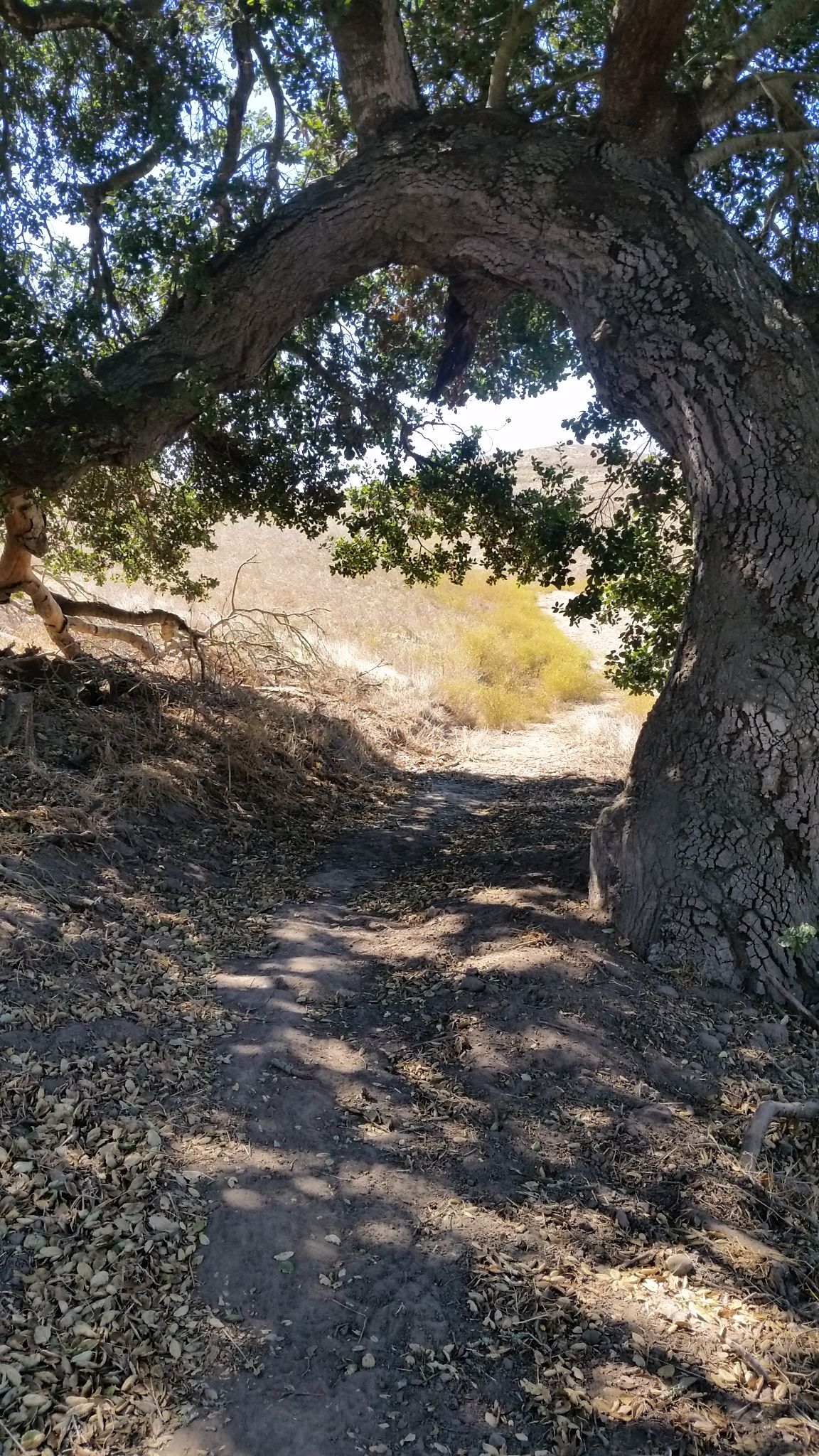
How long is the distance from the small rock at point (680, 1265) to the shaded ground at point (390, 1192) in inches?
0.5

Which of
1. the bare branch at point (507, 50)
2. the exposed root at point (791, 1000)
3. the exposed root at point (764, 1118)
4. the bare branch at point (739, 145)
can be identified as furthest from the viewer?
the bare branch at point (507, 50)

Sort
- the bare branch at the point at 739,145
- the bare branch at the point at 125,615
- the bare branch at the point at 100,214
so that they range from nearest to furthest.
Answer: the bare branch at the point at 739,145
the bare branch at the point at 100,214
the bare branch at the point at 125,615

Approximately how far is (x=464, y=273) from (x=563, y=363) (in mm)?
3047

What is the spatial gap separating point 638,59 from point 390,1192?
5454mm

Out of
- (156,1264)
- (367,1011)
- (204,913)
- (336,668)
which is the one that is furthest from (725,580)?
(336,668)

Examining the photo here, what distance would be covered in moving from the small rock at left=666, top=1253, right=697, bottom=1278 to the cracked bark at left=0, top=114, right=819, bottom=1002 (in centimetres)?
155

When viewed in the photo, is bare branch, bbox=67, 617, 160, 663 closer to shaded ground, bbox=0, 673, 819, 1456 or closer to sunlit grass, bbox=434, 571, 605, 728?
shaded ground, bbox=0, 673, 819, 1456

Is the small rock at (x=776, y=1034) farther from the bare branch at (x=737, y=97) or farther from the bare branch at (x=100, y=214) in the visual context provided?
the bare branch at (x=100, y=214)

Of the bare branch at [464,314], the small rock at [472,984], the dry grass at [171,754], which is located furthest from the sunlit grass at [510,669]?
the small rock at [472,984]

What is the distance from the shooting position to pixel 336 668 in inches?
432

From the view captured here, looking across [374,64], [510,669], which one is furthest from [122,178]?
[510,669]

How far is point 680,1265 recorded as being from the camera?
280 cm

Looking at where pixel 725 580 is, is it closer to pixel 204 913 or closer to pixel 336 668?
pixel 204 913

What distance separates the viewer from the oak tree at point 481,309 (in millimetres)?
4293
